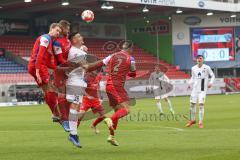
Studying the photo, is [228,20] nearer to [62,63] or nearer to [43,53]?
[62,63]

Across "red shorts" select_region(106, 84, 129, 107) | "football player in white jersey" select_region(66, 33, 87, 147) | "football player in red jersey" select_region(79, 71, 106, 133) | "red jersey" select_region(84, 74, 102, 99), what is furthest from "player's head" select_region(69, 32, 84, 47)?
"red jersey" select_region(84, 74, 102, 99)

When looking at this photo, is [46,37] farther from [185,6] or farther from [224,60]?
[224,60]

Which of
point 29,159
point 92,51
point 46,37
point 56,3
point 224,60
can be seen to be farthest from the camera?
point 224,60

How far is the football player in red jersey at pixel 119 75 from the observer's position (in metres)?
11.9

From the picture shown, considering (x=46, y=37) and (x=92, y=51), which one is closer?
(x=46, y=37)

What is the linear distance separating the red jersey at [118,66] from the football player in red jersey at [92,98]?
117 inches

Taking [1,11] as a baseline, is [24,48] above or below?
below

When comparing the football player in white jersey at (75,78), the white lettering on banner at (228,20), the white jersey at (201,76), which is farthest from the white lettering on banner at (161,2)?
the football player in white jersey at (75,78)

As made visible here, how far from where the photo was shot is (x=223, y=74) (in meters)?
59.2

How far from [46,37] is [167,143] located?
11.0ft

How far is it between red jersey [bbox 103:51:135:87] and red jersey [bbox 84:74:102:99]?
329 centimetres

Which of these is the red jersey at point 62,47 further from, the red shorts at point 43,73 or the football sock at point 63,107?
the football sock at point 63,107

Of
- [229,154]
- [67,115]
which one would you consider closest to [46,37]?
[67,115]

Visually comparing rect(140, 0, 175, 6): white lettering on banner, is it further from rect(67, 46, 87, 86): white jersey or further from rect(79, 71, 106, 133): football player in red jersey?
rect(67, 46, 87, 86): white jersey
